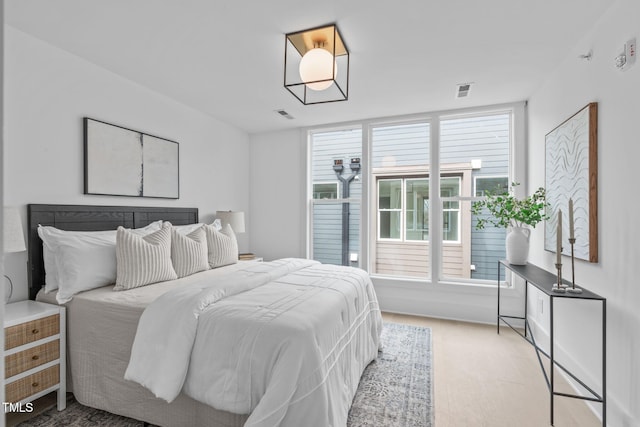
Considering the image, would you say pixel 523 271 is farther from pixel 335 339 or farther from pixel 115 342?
pixel 115 342

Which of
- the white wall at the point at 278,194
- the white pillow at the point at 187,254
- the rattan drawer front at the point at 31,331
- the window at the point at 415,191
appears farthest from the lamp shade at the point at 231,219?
the rattan drawer front at the point at 31,331

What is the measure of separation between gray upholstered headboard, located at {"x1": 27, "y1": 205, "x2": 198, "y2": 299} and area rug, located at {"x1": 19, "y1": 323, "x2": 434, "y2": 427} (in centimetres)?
89

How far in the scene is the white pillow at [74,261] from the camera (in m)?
2.15

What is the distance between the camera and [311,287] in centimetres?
220

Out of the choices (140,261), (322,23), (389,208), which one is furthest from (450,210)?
(140,261)

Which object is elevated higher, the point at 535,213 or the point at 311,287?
the point at 535,213

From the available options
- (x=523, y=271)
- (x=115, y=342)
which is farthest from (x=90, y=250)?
(x=523, y=271)

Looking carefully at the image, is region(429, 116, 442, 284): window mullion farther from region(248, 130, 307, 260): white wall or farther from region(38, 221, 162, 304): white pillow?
region(38, 221, 162, 304): white pillow

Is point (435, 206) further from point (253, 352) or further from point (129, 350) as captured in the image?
point (129, 350)

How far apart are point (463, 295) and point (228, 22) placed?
3690mm

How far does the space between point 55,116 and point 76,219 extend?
31.5 inches

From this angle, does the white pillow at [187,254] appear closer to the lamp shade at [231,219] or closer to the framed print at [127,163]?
the framed print at [127,163]

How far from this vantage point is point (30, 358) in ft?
6.25

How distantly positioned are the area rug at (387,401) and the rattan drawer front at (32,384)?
21 cm
